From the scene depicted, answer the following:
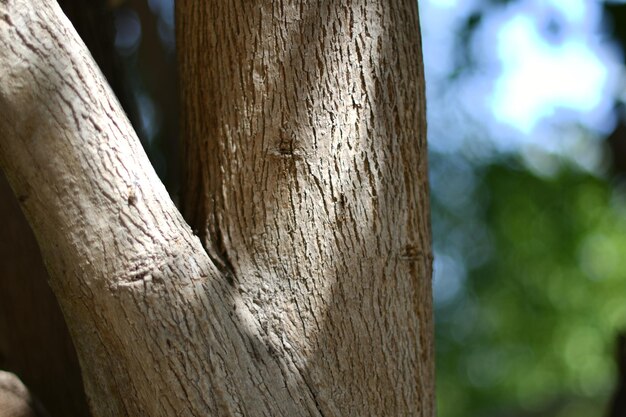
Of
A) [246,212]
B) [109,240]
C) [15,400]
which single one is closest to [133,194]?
[109,240]

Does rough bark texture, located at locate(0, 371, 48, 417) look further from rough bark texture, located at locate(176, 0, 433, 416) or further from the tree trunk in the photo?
rough bark texture, located at locate(176, 0, 433, 416)

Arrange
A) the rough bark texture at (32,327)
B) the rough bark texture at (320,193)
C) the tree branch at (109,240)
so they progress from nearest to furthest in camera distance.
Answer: the tree branch at (109,240) → the rough bark texture at (320,193) → the rough bark texture at (32,327)

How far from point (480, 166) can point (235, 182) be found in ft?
31.2

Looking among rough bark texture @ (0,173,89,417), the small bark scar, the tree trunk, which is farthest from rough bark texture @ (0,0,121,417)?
the small bark scar

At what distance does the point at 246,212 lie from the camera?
75.5 inches

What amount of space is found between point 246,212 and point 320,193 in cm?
19

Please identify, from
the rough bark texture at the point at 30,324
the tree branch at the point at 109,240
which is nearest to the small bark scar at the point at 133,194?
the tree branch at the point at 109,240

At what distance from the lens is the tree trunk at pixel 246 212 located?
5.36 ft

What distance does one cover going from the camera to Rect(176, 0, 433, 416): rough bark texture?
1883mm

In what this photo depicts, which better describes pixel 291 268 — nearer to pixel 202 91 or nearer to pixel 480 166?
pixel 202 91

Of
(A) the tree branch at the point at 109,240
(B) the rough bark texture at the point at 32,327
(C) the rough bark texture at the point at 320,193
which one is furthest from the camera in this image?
(B) the rough bark texture at the point at 32,327

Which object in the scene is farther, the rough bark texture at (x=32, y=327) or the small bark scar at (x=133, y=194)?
the rough bark texture at (x=32, y=327)

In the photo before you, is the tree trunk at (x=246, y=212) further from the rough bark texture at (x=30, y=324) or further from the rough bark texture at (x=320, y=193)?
the rough bark texture at (x=30, y=324)

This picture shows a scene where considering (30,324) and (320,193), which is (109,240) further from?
(30,324)
